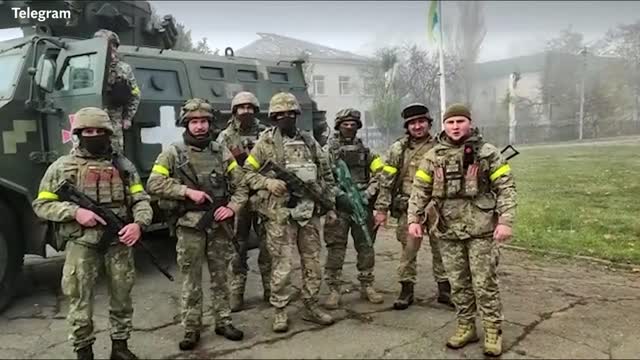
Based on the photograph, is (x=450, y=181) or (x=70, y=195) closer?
(x=70, y=195)

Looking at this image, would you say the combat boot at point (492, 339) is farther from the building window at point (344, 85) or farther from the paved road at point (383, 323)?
the building window at point (344, 85)

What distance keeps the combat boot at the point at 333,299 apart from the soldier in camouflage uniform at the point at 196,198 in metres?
0.92

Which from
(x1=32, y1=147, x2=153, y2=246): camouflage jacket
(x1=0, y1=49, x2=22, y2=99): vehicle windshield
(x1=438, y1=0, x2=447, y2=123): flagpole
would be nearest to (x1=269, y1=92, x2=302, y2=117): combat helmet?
(x1=32, y1=147, x2=153, y2=246): camouflage jacket

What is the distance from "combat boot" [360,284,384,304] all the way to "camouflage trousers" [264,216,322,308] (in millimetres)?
744

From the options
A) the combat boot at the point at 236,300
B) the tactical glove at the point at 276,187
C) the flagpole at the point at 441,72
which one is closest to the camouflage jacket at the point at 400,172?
the tactical glove at the point at 276,187

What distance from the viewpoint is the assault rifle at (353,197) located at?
5117 millimetres

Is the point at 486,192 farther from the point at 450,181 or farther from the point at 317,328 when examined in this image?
the point at 317,328

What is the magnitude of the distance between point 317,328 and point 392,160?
146 centimetres

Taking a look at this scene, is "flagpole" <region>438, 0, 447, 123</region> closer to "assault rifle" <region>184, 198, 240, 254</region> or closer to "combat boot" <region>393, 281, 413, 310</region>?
A: "combat boot" <region>393, 281, 413, 310</region>

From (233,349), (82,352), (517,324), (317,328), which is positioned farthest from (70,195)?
(517,324)

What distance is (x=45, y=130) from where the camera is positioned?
225 inches

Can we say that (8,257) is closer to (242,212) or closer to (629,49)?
(242,212)

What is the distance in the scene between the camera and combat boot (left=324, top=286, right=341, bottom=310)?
5.10m

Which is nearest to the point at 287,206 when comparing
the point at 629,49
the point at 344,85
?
the point at 629,49
